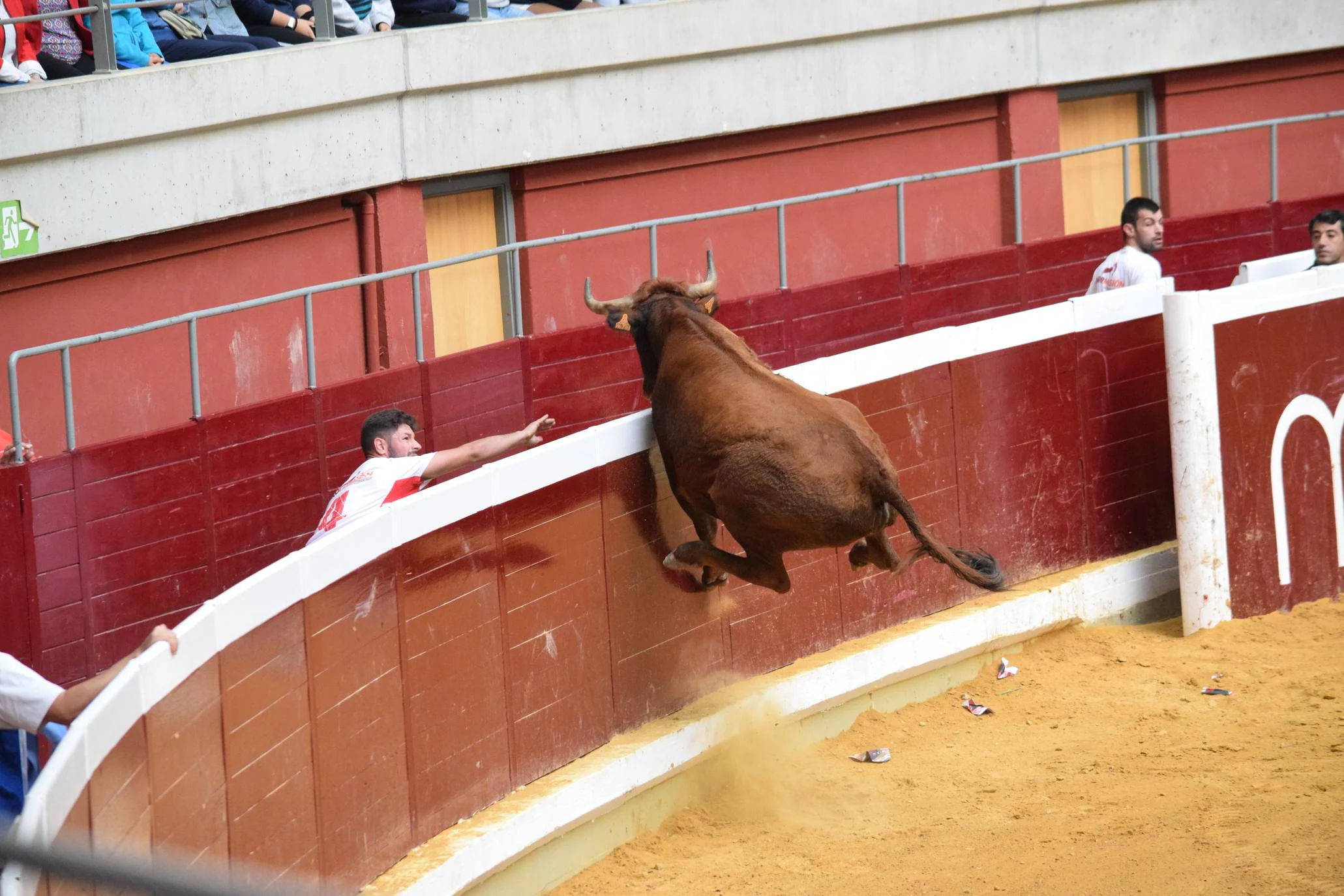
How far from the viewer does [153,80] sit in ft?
31.5

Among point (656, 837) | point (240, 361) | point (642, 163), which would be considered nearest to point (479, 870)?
point (656, 837)

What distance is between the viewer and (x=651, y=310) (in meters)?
7.76

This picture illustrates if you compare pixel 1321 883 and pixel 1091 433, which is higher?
pixel 1091 433

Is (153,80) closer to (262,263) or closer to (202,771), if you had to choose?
(262,263)

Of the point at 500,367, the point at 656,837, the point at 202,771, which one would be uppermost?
the point at 500,367

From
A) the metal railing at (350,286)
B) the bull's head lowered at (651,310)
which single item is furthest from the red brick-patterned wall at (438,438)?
the bull's head lowered at (651,310)

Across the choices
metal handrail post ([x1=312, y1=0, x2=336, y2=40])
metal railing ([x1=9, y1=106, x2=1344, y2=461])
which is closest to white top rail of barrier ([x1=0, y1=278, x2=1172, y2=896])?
metal railing ([x1=9, y1=106, x2=1344, y2=461])

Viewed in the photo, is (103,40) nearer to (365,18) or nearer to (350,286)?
(350,286)

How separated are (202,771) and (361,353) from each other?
592 cm

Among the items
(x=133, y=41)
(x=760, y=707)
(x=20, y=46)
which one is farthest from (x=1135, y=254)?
(x=20, y=46)

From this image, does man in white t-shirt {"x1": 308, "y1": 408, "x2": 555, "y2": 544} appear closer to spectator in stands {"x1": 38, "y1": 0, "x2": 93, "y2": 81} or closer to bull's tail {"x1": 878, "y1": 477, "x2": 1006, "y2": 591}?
bull's tail {"x1": 878, "y1": 477, "x2": 1006, "y2": 591}

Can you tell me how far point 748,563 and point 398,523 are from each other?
162 centimetres

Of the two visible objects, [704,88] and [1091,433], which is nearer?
[1091,433]

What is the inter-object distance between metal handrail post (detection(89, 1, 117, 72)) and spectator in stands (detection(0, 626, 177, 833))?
5097mm
